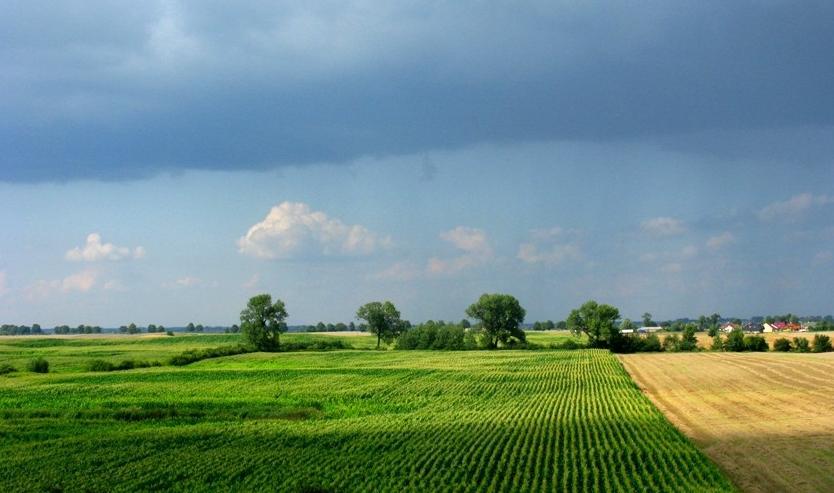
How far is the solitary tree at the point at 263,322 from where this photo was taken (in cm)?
13025

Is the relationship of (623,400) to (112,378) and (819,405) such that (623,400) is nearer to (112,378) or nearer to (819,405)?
(819,405)

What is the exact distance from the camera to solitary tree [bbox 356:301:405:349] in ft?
511

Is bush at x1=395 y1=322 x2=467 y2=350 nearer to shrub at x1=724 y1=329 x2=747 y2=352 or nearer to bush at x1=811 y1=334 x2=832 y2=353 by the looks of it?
shrub at x1=724 y1=329 x2=747 y2=352

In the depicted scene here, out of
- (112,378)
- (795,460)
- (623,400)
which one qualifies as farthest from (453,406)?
(112,378)

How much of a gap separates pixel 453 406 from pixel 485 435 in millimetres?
13604

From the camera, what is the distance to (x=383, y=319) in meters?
157

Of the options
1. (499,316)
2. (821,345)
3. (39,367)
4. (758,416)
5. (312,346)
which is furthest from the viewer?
(499,316)

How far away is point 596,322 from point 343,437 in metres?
111

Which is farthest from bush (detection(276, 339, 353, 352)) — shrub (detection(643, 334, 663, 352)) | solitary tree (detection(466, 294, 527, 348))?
shrub (detection(643, 334, 663, 352))

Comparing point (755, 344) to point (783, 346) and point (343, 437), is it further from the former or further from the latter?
point (343, 437)

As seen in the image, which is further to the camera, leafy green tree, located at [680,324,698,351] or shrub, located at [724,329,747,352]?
leafy green tree, located at [680,324,698,351]

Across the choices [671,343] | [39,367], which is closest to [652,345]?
[671,343]

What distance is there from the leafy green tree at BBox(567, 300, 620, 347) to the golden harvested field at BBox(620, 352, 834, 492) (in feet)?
179

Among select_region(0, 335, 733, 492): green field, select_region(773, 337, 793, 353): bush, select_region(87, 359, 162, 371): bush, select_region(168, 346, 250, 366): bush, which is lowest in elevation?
select_region(0, 335, 733, 492): green field
